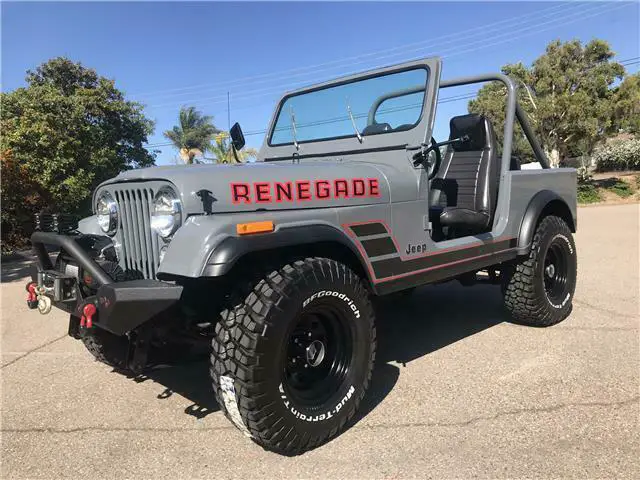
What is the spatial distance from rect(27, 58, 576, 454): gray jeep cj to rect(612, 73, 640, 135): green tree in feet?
78.5

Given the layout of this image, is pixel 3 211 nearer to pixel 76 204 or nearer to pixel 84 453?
pixel 76 204

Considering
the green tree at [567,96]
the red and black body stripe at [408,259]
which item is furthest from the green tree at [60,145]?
the green tree at [567,96]

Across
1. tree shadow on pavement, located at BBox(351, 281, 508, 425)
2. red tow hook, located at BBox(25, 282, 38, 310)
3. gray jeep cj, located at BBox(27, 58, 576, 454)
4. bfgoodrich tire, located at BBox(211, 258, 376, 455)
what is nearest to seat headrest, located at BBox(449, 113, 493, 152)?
gray jeep cj, located at BBox(27, 58, 576, 454)

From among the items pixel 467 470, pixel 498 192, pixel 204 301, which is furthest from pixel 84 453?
pixel 498 192

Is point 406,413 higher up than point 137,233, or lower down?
lower down

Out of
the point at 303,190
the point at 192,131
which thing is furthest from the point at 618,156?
the point at 303,190

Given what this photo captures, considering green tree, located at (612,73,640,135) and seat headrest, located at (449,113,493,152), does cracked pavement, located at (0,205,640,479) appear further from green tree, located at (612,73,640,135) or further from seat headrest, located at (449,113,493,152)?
green tree, located at (612,73,640,135)

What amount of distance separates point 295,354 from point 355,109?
198cm

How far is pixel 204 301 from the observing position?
2529 millimetres

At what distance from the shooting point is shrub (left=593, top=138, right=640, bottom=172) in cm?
3162

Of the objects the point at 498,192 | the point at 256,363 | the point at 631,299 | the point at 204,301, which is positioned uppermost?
the point at 498,192

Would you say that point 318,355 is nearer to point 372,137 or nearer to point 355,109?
point 372,137

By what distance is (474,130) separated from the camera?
14.3 ft

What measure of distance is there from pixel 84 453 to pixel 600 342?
12.0 feet
